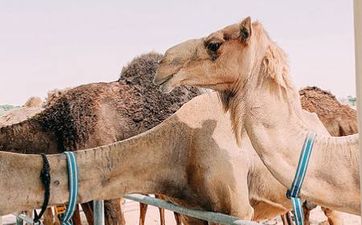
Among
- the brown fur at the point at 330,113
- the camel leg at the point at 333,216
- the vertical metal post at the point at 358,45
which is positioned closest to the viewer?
the vertical metal post at the point at 358,45

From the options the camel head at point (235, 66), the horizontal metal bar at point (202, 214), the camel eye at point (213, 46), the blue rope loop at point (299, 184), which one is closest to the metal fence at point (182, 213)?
the horizontal metal bar at point (202, 214)

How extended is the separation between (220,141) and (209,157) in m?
0.09

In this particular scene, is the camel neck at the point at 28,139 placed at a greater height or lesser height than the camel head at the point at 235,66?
lesser

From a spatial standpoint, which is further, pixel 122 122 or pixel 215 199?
pixel 122 122

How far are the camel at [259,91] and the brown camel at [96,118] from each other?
138 cm

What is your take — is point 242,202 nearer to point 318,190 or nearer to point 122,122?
point 318,190

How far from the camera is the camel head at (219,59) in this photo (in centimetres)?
167

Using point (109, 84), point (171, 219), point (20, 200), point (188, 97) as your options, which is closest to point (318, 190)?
point (20, 200)

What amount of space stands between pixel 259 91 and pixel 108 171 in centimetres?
57

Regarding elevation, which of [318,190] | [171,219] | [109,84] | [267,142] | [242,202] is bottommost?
[171,219]

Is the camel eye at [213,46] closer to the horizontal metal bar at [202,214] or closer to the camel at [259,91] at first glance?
the camel at [259,91]

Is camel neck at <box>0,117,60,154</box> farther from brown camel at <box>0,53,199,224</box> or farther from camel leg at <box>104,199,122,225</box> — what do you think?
camel leg at <box>104,199,122,225</box>

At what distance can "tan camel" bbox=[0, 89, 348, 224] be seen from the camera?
1.69m

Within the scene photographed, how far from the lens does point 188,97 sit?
327 cm
